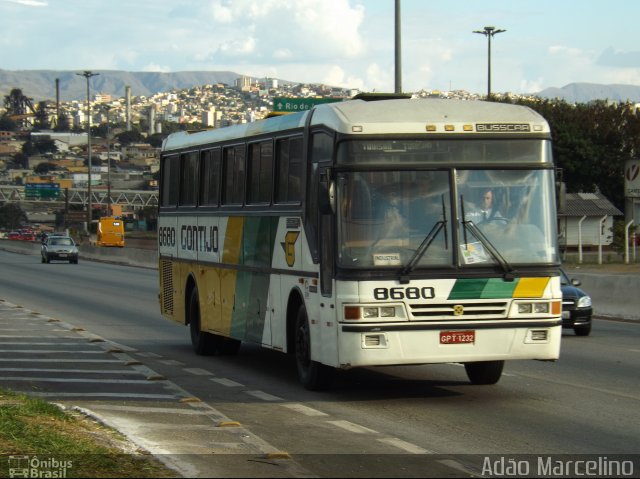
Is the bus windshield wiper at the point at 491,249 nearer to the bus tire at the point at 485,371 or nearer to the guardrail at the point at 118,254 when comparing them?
the bus tire at the point at 485,371

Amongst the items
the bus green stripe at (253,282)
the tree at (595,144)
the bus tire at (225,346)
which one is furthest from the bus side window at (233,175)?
the tree at (595,144)

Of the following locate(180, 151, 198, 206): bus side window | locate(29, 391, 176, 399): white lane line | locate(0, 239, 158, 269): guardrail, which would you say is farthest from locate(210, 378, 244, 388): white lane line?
locate(0, 239, 158, 269): guardrail

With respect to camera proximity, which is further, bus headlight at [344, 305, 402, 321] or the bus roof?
the bus roof

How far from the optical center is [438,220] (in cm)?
1261

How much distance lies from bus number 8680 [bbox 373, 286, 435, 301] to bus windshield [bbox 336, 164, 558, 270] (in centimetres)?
22

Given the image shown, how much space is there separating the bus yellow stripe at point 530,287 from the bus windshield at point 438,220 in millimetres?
186

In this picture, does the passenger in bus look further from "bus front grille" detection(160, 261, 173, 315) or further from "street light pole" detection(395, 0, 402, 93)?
"street light pole" detection(395, 0, 402, 93)

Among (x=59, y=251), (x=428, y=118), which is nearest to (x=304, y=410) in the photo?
(x=428, y=118)

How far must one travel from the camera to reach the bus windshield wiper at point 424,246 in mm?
12398

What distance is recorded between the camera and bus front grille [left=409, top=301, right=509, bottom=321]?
40.9 feet

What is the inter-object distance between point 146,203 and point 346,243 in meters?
144

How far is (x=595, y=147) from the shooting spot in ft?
268

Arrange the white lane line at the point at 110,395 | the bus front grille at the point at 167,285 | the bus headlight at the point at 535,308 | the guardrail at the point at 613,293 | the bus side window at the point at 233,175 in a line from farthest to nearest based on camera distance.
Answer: the guardrail at the point at 613,293
the bus front grille at the point at 167,285
the bus side window at the point at 233,175
the white lane line at the point at 110,395
the bus headlight at the point at 535,308

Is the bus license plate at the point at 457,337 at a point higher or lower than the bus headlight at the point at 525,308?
lower
